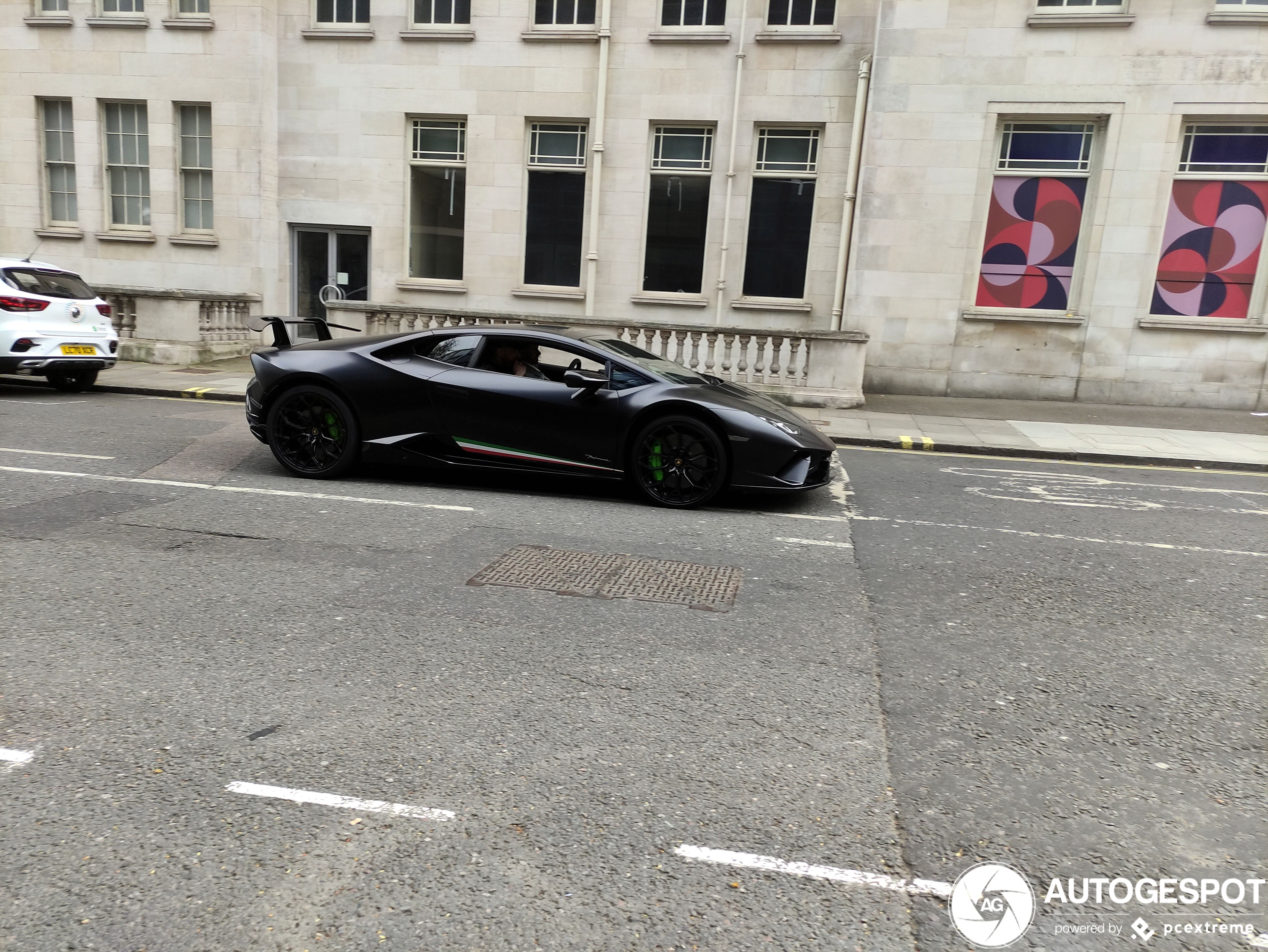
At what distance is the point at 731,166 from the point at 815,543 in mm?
11802

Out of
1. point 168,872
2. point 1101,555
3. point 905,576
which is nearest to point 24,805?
point 168,872

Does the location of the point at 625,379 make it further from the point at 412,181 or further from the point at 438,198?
the point at 412,181

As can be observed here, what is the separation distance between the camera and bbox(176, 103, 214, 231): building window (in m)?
18.2

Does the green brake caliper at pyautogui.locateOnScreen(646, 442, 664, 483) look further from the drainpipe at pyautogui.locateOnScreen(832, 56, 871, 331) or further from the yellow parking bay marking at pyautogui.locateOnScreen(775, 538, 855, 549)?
the drainpipe at pyautogui.locateOnScreen(832, 56, 871, 331)

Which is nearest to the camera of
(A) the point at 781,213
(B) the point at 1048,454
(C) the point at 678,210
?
(B) the point at 1048,454

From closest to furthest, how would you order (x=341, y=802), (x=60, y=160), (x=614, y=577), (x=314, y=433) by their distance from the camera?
(x=341, y=802)
(x=614, y=577)
(x=314, y=433)
(x=60, y=160)

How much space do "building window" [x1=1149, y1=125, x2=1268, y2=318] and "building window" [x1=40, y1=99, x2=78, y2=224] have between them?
21.3 m

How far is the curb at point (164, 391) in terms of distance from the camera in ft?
41.3

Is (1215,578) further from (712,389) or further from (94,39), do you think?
(94,39)

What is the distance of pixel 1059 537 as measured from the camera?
266 inches

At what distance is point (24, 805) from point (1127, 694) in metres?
4.24

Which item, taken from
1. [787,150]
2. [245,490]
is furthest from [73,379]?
[787,150]

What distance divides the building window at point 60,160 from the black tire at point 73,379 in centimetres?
802

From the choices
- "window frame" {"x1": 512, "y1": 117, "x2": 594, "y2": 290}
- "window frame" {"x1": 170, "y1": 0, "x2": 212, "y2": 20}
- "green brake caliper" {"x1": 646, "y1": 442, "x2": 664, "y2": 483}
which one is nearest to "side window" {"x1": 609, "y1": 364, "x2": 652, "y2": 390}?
"green brake caliper" {"x1": 646, "y1": 442, "x2": 664, "y2": 483}
